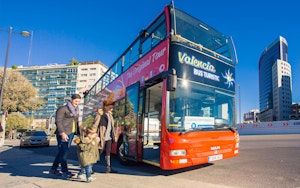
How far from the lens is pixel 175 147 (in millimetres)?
5047

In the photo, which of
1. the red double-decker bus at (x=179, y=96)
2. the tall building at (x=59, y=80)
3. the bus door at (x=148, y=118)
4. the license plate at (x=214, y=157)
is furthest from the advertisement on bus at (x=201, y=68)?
the tall building at (x=59, y=80)

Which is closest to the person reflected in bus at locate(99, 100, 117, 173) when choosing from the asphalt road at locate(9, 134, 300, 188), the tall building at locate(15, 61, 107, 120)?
the asphalt road at locate(9, 134, 300, 188)

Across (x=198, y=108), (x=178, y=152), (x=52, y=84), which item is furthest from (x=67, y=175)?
(x=52, y=84)

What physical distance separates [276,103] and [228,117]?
490ft

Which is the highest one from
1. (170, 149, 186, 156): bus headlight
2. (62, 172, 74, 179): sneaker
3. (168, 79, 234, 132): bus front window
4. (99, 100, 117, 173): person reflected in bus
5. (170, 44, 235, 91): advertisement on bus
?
(170, 44, 235, 91): advertisement on bus

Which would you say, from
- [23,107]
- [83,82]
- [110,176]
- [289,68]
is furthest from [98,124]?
[289,68]

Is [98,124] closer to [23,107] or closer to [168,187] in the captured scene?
[168,187]

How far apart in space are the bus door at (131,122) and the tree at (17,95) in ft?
93.1

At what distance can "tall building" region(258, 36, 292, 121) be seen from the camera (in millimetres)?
132500

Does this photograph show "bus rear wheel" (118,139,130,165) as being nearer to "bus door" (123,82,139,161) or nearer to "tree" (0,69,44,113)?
"bus door" (123,82,139,161)

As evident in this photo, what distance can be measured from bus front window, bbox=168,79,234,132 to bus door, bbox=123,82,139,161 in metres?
1.74

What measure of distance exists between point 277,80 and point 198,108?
14793 centimetres

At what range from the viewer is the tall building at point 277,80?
132500 millimetres

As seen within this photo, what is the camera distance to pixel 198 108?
18.7ft
